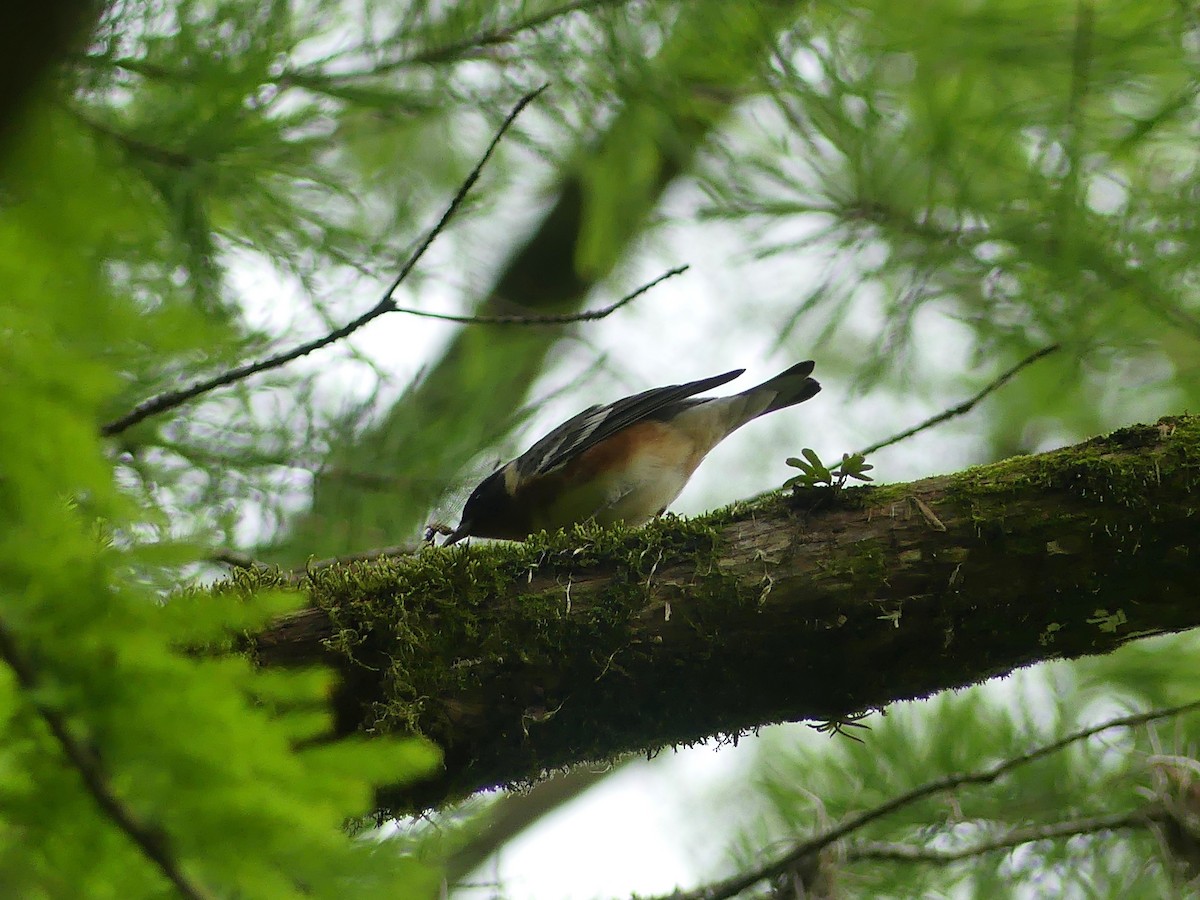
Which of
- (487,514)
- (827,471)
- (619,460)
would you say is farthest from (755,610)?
(487,514)

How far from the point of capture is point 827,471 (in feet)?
9.28

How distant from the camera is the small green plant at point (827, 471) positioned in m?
2.82

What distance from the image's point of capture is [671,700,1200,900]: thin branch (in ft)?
9.71

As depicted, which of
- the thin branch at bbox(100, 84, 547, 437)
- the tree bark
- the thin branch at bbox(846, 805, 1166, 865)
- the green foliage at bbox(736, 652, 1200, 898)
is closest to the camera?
the tree bark

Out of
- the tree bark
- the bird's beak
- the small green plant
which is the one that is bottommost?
the tree bark

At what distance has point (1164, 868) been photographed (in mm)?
3457

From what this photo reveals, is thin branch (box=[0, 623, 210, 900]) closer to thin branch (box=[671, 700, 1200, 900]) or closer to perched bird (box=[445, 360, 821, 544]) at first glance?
thin branch (box=[671, 700, 1200, 900])

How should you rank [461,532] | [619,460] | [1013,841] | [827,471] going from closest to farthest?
[827,471]
[1013,841]
[619,460]
[461,532]

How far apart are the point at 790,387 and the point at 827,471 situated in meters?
1.61

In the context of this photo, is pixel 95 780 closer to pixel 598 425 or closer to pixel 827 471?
pixel 827 471

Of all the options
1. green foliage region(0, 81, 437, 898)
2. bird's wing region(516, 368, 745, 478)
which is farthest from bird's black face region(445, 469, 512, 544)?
green foliage region(0, 81, 437, 898)

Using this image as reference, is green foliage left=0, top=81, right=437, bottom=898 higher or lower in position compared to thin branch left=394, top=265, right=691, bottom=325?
lower

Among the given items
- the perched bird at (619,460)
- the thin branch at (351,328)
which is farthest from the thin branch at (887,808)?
the thin branch at (351,328)

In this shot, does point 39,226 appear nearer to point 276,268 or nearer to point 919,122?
point 276,268
